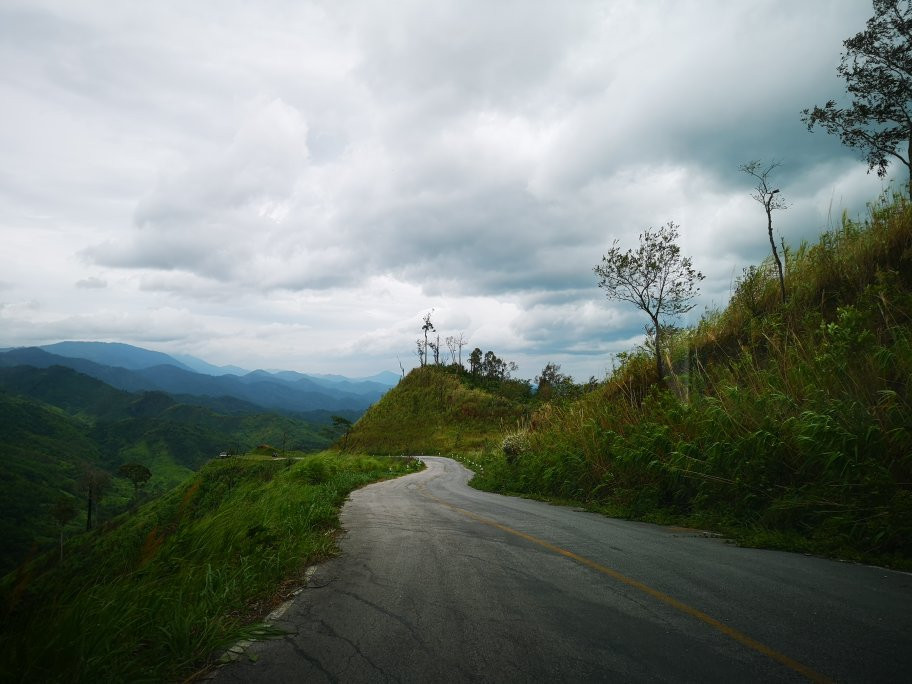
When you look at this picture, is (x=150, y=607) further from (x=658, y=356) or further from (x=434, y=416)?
(x=434, y=416)

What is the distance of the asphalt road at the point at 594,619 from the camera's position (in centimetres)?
316

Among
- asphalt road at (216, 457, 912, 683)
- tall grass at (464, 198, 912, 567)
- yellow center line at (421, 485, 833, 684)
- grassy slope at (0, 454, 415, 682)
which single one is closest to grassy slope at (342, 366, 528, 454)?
tall grass at (464, 198, 912, 567)

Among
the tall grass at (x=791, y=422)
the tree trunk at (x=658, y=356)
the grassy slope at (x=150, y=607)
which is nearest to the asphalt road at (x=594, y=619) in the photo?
the grassy slope at (x=150, y=607)

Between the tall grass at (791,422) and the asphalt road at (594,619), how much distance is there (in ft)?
4.71

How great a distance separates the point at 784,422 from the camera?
26.2 feet

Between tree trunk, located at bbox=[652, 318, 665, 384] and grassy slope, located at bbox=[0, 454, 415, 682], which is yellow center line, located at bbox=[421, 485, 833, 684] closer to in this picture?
grassy slope, located at bbox=[0, 454, 415, 682]

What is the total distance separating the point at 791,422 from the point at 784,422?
23 cm

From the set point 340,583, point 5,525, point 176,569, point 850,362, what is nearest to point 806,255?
point 850,362

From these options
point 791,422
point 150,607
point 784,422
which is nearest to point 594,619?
point 150,607

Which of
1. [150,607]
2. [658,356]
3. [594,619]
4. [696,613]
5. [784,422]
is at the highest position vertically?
[658,356]

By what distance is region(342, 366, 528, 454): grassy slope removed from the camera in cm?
6712

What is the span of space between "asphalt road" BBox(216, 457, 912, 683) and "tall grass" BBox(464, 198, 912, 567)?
1.44 metres

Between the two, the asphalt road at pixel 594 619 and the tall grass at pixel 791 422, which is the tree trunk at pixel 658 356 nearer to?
the tall grass at pixel 791 422

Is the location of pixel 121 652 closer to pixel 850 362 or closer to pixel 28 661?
pixel 28 661
